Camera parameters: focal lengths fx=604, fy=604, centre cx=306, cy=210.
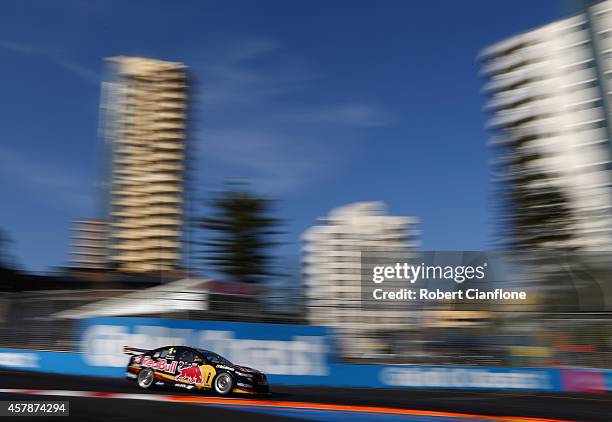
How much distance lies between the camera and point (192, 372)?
14875 mm

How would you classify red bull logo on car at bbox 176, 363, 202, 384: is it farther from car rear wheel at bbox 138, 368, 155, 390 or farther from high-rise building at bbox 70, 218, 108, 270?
high-rise building at bbox 70, 218, 108, 270

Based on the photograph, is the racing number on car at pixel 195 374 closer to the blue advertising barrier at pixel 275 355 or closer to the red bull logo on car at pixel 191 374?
the red bull logo on car at pixel 191 374

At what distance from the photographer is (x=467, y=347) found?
19.7 m

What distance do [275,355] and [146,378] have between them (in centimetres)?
548

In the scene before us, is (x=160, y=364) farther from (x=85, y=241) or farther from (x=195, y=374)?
(x=85, y=241)

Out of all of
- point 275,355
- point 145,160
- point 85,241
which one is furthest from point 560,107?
point 85,241

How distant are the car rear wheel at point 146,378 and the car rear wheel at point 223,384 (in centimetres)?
187

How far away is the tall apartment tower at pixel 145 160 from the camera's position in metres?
114

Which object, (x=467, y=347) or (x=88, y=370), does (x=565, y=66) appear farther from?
(x=88, y=370)

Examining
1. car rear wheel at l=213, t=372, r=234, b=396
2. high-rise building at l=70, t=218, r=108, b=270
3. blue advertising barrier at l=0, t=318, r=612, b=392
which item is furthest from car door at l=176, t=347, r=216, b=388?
high-rise building at l=70, t=218, r=108, b=270

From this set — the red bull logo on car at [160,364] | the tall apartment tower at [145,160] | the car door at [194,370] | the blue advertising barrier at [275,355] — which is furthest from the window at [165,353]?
the tall apartment tower at [145,160]

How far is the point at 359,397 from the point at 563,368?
7314mm

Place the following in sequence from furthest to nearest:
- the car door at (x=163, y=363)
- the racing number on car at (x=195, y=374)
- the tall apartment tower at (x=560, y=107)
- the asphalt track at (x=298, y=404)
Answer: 1. the tall apartment tower at (x=560, y=107)
2. the car door at (x=163, y=363)
3. the racing number on car at (x=195, y=374)
4. the asphalt track at (x=298, y=404)

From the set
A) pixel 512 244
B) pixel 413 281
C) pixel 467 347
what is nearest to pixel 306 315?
pixel 413 281
